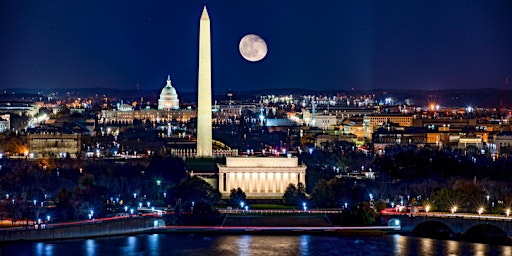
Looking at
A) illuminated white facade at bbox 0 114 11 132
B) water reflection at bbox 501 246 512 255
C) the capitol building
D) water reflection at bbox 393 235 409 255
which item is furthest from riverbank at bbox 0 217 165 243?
the capitol building

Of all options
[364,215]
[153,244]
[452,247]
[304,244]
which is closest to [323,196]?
[364,215]

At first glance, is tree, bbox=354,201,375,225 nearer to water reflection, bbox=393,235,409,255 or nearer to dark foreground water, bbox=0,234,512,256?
dark foreground water, bbox=0,234,512,256

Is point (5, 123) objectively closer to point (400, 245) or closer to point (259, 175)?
point (259, 175)

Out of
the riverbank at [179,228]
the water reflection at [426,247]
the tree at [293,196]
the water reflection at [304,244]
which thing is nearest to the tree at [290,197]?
the tree at [293,196]

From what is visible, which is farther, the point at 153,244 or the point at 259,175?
the point at 259,175

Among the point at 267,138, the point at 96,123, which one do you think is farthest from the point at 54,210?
the point at 96,123

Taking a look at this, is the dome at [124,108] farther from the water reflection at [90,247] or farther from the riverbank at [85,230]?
the water reflection at [90,247]
